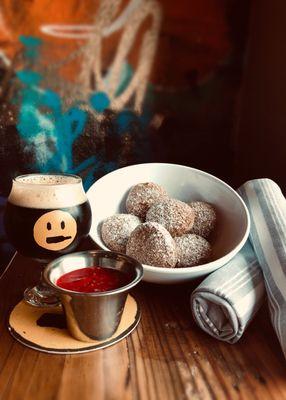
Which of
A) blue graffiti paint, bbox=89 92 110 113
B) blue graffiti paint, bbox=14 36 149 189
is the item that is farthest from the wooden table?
blue graffiti paint, bbox=89 92 110 113

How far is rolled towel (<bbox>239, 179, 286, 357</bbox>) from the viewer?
653 mm

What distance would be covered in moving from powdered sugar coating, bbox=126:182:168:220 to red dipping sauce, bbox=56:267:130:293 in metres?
0.29

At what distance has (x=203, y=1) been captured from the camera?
119cm

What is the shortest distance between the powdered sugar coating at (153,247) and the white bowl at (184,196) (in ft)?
0.11

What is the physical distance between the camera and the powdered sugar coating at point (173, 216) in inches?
34.2

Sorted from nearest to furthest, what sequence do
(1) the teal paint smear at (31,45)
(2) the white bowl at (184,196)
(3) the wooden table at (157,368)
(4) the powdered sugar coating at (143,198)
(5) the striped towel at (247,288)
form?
(3) the wooden table at (157,368) → (5) the striped towel at (247,288) → (2) the white bowl at (184,196) → (4) the powdered sugar coating at (143,198) → (1) the teal paint smear at (31,45)

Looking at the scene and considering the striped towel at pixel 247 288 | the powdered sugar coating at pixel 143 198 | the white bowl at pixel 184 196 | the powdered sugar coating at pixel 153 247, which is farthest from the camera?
the powdered sugar coating at pixel 143 198

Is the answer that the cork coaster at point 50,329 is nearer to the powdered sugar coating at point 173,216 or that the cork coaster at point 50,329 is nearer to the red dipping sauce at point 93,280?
the red dipping sauce at point 93,280

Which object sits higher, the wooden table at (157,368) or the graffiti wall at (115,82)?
the graffiti wall at (115,82)

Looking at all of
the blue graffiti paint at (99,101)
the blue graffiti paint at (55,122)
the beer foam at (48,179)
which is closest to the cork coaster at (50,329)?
the beer foam at (48,179)

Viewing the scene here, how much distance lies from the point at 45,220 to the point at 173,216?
0.29 meters

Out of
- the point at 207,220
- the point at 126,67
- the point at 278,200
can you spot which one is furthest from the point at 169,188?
the point at 126,67

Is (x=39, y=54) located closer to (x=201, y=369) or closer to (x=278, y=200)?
(x=278, y=200)

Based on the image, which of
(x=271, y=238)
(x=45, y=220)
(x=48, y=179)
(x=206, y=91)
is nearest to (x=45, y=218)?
(x=45, y=220)
